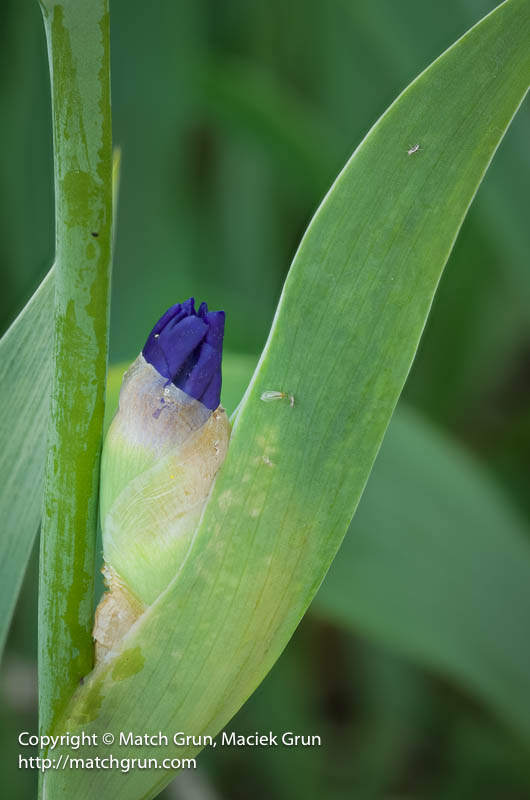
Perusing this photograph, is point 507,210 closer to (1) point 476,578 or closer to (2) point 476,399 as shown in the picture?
(2) point 476,399

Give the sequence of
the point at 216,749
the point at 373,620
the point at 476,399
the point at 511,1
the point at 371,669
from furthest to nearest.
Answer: the point at 476,399 < the point at 371,669 < the point at 216,749 < the point at 373,620 < the point at 511,1

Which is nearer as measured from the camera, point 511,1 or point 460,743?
point 511,1

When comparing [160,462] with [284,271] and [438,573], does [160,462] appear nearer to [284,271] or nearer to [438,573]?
[438,573]

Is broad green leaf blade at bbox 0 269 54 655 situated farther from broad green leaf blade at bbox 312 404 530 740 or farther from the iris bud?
→ broad green leaf blade at bbox 312 404 530 740

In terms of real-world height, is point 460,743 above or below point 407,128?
below

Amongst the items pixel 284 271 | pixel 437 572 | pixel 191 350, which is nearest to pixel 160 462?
pixel 191 350

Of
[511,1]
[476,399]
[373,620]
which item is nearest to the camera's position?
[511,1]

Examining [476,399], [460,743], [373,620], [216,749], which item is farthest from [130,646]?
[476,399]

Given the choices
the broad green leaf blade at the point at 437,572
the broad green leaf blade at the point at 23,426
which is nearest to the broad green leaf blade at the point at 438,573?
the broad green leaf blade at the point at 437,572
